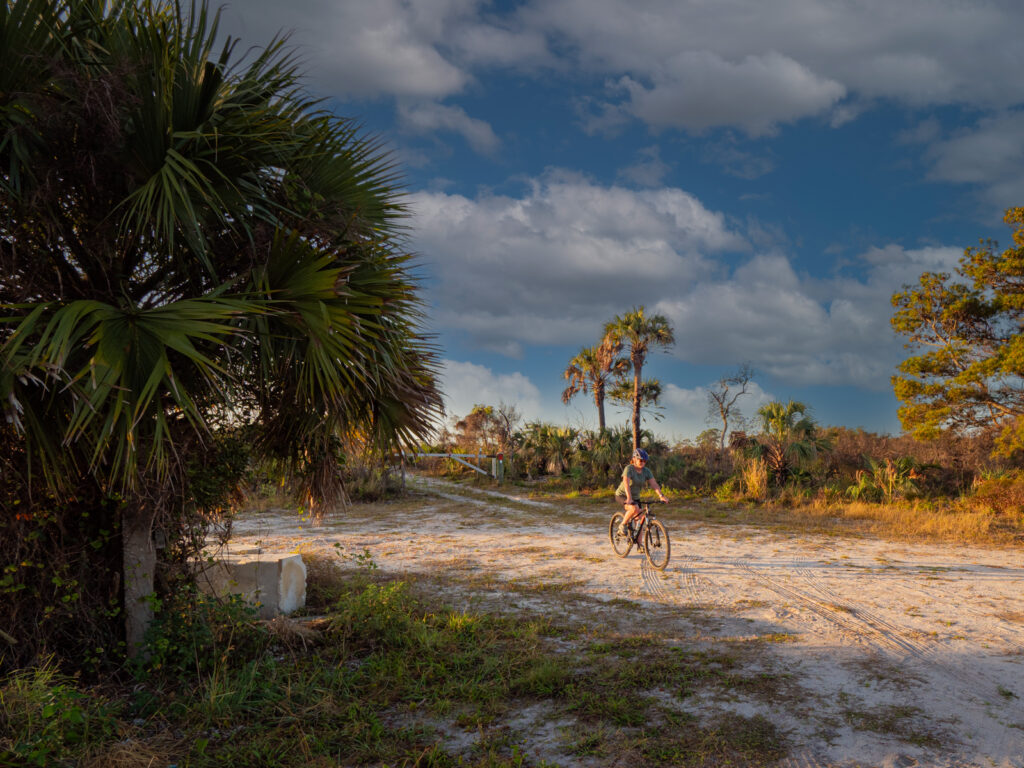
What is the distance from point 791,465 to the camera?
2228 cm

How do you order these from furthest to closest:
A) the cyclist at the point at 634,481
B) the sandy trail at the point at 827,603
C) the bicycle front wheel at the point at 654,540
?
the cyclist at the point at 634,481 < the bicycle front wheel at the point at 654,540 < the sandy trail at the point at 827,603

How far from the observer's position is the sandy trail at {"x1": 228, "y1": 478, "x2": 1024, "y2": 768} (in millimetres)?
4504

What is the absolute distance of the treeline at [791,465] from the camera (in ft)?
63.3

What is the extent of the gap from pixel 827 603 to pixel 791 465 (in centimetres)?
1525

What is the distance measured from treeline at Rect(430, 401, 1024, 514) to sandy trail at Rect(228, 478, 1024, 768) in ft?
12.0

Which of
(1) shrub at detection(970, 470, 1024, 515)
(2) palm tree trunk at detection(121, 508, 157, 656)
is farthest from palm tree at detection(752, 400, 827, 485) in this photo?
(2) palm tree trunk at detection(121, 508, 157, 656)

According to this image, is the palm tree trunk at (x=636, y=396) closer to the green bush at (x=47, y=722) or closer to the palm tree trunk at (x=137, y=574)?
the palm tree trunk at (x=137, y=574)

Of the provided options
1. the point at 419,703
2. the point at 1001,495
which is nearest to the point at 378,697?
the point at 419,703

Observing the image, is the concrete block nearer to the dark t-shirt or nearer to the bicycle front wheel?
the dark t-shirt

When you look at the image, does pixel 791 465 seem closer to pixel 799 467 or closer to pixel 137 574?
pixel 799 467

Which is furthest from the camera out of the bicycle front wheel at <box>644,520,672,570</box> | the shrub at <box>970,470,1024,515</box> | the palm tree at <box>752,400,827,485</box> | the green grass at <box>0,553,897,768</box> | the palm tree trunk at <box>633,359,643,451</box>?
the palm tree trunk at <box>633,359,643,451</box>

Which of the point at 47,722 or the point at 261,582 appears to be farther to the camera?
the point at 261,582

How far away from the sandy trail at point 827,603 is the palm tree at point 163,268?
4138 millimetres

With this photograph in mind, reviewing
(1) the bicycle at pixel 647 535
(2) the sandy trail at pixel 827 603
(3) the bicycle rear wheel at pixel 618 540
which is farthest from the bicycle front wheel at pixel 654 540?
(3) the bicycle rear wheel at pixel 618 540
